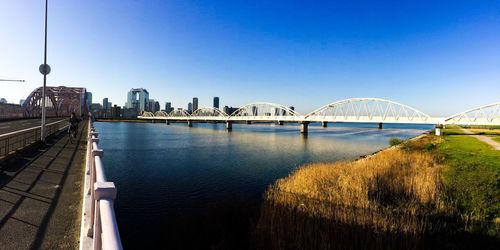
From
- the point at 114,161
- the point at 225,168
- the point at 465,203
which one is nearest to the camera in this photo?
the point at 465,203

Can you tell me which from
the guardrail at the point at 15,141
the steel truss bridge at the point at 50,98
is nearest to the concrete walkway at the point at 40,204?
the guardrail at the point at 15,141

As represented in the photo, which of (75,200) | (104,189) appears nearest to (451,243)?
(104,189)

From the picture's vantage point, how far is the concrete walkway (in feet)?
19.1

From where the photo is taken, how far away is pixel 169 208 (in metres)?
16.2

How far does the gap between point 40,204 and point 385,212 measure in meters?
11.3

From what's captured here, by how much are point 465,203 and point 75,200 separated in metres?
16.2

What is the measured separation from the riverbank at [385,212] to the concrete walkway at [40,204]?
6.37 meters

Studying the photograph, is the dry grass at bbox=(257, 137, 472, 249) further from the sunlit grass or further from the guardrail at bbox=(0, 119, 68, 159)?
the guardrail at bbox=(0, 119, 68, 159)

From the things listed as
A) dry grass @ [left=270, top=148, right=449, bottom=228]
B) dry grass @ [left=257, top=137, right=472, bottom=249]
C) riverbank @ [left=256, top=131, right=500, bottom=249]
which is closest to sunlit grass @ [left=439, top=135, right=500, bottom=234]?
riverbank @ [left=256, top=131, right=500, bottom=249]

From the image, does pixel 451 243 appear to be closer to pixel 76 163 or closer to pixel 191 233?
pixel 191 233

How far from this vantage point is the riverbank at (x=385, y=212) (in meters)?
9.53

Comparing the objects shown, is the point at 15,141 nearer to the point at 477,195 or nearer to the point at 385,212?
the point at 385,212

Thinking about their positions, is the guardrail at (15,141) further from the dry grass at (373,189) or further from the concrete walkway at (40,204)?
the dry grass at (373,189)

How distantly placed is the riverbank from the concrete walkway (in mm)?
6370
